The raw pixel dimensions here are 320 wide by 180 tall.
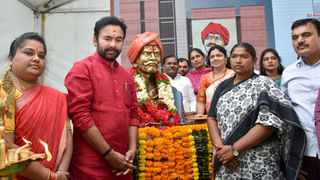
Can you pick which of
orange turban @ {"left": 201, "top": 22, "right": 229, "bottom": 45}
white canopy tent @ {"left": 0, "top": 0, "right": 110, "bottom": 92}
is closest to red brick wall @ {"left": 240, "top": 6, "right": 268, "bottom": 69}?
orange turban @ {"left": 201, "top": 22, "right": 229, "bottom": 45}

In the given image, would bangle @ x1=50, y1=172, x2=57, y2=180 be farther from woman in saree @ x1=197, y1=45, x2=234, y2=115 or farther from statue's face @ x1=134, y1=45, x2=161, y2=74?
woman in saree @ x1=197, y1=45, x2=234, y2=115

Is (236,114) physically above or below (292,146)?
above

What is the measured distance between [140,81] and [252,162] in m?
1.75

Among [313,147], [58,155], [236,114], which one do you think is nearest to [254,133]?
[236,114]

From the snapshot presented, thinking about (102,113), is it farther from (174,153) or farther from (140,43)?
(140,43)

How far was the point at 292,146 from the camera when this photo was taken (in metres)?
2.30

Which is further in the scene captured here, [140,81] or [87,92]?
[140,81]

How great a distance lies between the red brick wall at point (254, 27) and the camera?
569 centimetres

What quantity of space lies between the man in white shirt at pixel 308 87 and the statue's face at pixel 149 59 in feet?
5.45

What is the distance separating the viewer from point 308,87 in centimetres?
232

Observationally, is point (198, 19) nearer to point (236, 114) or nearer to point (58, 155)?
point (236, 114)

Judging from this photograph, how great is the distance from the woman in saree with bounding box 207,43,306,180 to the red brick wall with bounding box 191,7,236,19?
3.59 meters

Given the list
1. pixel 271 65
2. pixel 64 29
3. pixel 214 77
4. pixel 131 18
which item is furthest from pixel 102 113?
pixel 131 18

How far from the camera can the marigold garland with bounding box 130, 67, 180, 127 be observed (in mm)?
3262
